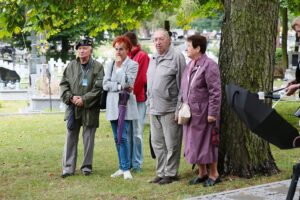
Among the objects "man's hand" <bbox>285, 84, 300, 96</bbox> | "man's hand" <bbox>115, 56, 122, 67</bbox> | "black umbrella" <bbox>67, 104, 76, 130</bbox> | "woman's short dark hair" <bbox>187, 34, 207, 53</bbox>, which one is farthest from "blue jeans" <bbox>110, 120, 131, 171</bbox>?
"man's hand" <bbox>285, 84, 300, 96</bbox>

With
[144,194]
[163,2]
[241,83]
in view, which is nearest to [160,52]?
[241,83]

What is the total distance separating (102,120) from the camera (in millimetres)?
15938

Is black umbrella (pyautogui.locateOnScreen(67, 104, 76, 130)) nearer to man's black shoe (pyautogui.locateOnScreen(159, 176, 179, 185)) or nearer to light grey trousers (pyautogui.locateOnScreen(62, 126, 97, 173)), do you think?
light grey trousers (pyautogui.locateOnScreen(62, 126, 97, 173))

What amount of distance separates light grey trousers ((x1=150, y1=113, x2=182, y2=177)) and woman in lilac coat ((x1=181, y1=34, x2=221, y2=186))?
0.26m

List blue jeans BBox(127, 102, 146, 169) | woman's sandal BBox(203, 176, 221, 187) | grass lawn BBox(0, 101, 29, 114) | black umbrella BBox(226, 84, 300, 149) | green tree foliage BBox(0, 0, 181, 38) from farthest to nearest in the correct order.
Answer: grass lawn BBox(0, 101, 29, 114) < green tree foliage BBox(0, 0, 181, 38) < blue jeans BBox(127, 102, 146, 169) < woman's sandal BBox(203, 176, 221, 187) < black umbrella BBox(226, 84, 300, 149)

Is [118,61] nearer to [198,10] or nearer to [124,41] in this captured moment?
[124,41]

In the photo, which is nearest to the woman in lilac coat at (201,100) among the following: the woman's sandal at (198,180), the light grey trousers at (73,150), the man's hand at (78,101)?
the woman's sandal at (198,180)

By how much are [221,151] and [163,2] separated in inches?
263

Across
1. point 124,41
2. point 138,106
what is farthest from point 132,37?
point 138,106

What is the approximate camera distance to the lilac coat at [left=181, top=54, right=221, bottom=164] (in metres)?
7.09

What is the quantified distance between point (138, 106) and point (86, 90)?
3.39 feet

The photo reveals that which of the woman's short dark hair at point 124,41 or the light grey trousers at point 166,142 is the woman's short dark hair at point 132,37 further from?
the light grey trousers at point 166,142

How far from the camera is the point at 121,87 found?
26.1ft

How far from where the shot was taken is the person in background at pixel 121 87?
798 centimetres
